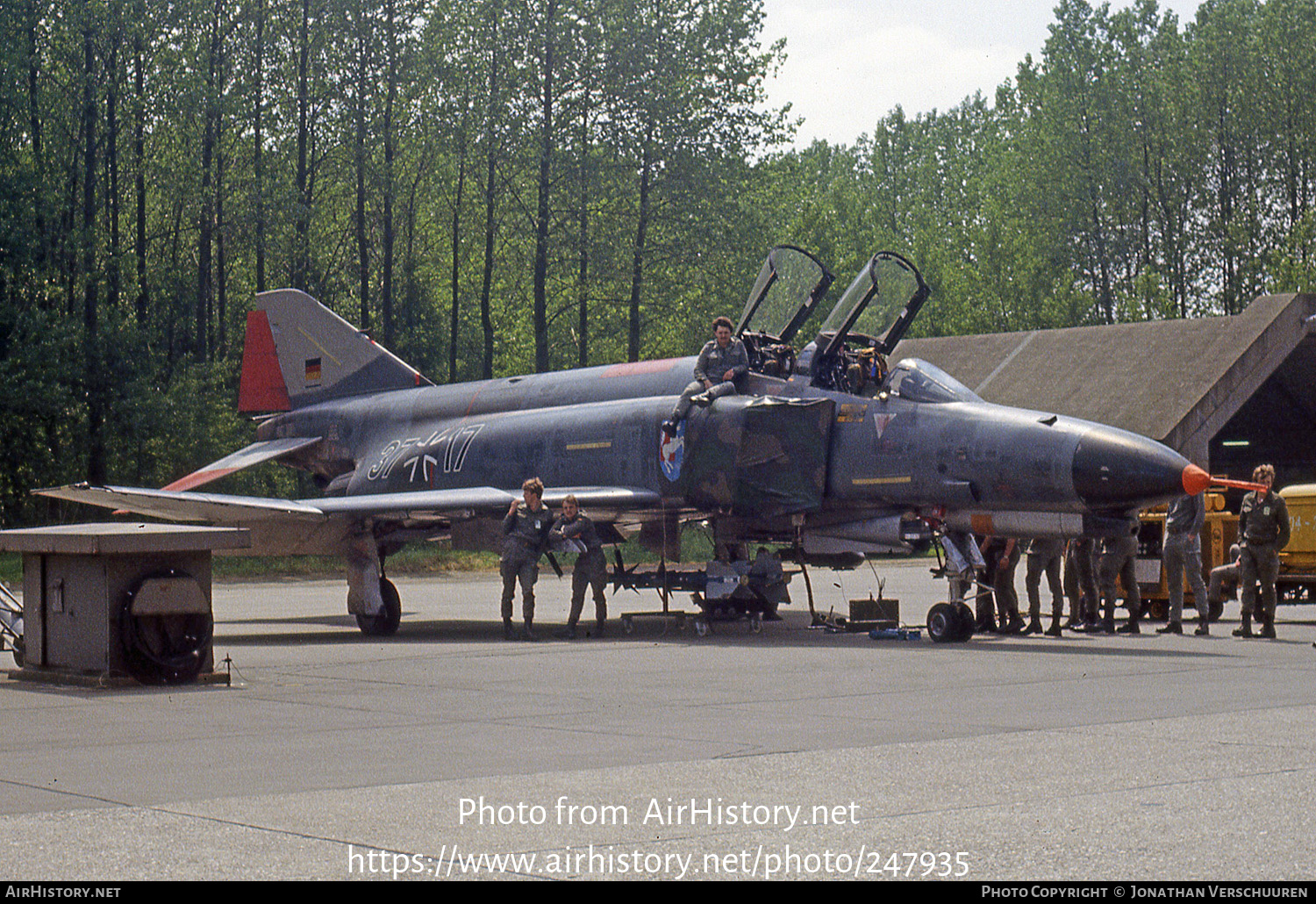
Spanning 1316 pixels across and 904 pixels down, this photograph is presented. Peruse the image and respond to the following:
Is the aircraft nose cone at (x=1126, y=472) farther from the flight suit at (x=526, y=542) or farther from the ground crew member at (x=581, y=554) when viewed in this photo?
the flight suit at (x=526, y=542)

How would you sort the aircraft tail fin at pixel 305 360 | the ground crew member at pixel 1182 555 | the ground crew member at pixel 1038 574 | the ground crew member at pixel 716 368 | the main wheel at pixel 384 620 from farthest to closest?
the aircraft tail fin at pixel 305 360
the main wheel at pixel 384 620
the ground crew member at pixel 716 368
the ground crew member at pixel 1038 574
the ground crew member at pixel 1182 555

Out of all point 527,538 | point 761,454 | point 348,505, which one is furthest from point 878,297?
point 348,505

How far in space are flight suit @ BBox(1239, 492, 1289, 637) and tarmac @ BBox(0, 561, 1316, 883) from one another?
211 centimetres

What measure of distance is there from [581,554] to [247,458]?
739 centimetres

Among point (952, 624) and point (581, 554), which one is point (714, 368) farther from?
point (952, 624)

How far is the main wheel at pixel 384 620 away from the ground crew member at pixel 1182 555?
8574 millimetres

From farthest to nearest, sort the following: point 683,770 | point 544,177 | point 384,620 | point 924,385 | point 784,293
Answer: point 544,177, point 384,620, point 784,293, point 924,385, point 683,770

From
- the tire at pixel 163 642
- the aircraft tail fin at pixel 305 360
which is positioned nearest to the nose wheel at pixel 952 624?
the tire at pixel 163 642

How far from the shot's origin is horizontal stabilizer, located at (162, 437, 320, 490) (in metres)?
21.3

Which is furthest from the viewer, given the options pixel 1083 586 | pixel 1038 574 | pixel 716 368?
pixel 1083 586

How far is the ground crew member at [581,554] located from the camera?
53.0 feet

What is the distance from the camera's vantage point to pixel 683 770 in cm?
714

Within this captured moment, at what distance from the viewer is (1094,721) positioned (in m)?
8.74
